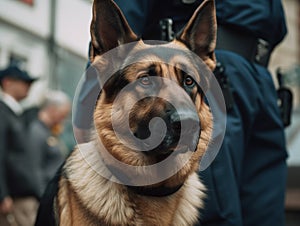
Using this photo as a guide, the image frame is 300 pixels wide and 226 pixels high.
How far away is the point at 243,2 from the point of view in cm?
242

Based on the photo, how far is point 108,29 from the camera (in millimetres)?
1657

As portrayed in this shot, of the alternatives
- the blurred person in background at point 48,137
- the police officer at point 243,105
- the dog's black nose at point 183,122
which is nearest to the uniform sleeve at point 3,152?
the blurred person in background at point 48,137

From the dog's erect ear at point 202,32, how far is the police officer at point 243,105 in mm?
294

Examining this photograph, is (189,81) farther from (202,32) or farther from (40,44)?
(40,44)

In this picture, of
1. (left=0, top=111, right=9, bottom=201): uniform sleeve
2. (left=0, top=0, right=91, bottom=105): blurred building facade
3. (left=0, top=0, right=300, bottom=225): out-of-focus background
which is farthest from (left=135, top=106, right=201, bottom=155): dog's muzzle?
(left=0, top=0, right=91, bottom=105): blurred building facade

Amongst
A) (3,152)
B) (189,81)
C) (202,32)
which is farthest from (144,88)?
(3,152)

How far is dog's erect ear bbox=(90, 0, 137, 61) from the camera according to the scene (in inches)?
64.7

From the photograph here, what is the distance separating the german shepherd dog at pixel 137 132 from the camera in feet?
5.39

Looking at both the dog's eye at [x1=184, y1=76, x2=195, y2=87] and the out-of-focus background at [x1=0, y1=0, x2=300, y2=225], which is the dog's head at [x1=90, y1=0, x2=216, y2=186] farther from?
the out-of-focus background at [x1=0, y1=0, x2=300, y2=225]

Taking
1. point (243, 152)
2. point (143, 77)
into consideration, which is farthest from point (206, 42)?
point (243, 152)

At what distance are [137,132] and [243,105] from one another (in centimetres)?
82

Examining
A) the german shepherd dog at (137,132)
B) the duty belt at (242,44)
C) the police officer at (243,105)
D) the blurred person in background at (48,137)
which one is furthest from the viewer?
the blurred person in background at (48,137)

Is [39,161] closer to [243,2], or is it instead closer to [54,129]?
[54,129]

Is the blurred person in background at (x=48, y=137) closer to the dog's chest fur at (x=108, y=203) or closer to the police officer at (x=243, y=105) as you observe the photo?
the police officer at (x=243, y=105)
